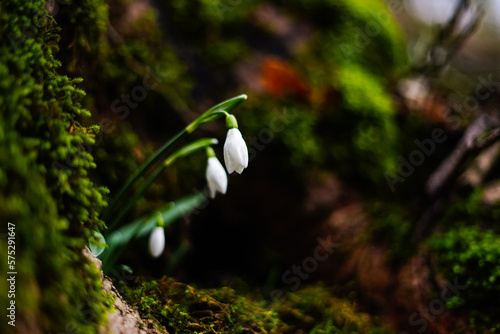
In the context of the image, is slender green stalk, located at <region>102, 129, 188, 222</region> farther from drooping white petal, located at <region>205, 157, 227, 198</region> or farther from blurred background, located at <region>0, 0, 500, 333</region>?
blurred background, located at <region>0, 0, 500, 333</region>

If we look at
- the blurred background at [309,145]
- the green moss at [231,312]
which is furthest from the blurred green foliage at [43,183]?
the blurred background at [309,145]

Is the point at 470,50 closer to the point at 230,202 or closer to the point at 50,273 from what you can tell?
the point at 230,202

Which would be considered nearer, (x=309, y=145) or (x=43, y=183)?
(x=43, y=183)

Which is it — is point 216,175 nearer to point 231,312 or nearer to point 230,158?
point 230,158

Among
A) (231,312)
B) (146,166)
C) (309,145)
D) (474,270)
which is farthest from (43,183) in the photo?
(309,145)

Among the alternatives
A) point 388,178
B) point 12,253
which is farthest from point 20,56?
point 388,178

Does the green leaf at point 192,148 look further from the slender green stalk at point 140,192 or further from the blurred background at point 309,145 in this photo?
the blurred background at point 309,145

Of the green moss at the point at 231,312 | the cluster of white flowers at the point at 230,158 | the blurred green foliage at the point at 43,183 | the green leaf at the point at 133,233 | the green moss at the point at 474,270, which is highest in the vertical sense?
the green moss at the point at 474,270

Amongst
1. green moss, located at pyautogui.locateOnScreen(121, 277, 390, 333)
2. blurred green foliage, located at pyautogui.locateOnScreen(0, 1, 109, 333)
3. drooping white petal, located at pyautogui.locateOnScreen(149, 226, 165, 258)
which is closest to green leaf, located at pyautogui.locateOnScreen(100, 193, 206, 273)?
drooping white petal, located at pyautogui.locateOnScreen(149, 226, 165, 258)

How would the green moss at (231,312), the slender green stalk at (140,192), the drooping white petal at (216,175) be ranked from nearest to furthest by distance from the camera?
the green moss at (231,312)
the drooping white petal at (216,175)
the slender green stalk at (140,192)
